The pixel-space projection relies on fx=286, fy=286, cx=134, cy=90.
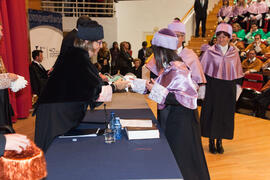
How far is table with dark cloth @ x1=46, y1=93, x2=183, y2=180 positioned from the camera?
1529 millimetres

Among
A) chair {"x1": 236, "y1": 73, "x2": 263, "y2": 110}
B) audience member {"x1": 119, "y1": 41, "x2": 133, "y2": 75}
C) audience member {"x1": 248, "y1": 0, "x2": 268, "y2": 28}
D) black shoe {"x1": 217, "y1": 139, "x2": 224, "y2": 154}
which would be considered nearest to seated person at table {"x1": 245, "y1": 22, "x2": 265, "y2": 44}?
audience member {"x1": 248, "y1": 0, "x2": 268, "y2": 28}

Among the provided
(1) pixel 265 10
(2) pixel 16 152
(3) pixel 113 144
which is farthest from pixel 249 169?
(1) pixel 265 10

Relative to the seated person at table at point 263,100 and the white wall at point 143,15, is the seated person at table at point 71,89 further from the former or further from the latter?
the white wall at point 143,15

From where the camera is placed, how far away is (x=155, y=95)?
2293 millimetres

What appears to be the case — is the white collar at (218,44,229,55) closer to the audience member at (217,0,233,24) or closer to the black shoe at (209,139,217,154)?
the black shoe at (209,139,217,154)

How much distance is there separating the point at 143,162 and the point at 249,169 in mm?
2496

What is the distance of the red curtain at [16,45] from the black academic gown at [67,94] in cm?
350

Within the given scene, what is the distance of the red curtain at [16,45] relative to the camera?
5.24m

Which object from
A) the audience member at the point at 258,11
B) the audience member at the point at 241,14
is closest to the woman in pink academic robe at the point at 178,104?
the audience member at the point at 258,11

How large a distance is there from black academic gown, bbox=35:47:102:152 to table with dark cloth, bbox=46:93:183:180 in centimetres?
14

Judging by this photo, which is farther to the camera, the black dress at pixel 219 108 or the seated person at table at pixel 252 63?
the seated person at table at pixel 252 63

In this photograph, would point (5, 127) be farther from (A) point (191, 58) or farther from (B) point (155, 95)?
(A) point (191, 58)

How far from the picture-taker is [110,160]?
171 centimetres

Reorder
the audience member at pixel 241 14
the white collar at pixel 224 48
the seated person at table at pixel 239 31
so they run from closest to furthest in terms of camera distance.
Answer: the white collar at pixel 224 48 → the seated person at table at pixel 239 31 → the audience member at pixel 241 14
